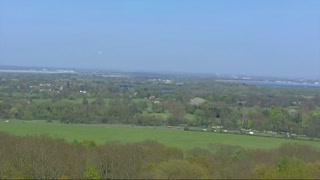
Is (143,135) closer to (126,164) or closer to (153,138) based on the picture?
(153,138)

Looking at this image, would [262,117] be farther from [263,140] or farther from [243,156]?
[243,156]

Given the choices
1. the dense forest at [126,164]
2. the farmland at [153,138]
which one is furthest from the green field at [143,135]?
the dense forest at [126,164]

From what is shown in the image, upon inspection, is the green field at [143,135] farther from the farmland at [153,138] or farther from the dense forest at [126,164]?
the dense forest at [126,164]

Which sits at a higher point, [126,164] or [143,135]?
[126,164]

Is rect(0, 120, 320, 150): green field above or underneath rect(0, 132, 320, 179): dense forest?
underneath

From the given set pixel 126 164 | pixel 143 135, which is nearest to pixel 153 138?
pixel 143 135

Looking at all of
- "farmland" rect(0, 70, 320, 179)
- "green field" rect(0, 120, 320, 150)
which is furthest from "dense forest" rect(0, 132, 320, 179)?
"green field" rect(0, 120, 320, 150)

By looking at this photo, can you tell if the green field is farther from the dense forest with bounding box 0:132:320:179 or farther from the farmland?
the dense forest with bounding box 0:132:320:179
